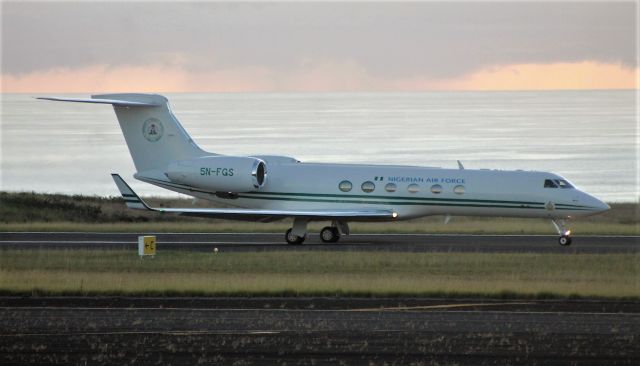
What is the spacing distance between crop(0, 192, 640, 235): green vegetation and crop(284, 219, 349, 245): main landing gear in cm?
378

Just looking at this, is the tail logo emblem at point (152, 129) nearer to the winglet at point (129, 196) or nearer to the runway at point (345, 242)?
the runway at point (345, 242)

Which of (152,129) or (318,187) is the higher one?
(152,129)

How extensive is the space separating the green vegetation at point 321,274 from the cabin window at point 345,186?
4909mm

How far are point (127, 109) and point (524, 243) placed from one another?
545 inches

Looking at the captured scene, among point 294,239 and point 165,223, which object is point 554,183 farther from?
point 165,223

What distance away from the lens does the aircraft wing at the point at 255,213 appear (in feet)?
117

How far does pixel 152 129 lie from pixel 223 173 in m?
3.46

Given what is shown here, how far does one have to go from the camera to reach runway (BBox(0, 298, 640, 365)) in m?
17.0

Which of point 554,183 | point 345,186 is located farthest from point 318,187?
point 554,183

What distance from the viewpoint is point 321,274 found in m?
28.4

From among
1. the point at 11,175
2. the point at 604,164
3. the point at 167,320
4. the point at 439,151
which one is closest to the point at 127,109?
the point at 167,320

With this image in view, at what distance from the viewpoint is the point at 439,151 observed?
141m

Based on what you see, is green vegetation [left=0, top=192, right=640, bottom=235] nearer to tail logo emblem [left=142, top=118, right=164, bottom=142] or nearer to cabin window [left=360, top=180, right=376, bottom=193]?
tail logo emblem [left=142, top=118, right=164, bottom=142]

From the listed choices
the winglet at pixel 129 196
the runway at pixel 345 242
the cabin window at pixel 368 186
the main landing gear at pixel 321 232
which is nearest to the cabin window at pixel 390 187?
the cabin window at pixel 368 186
